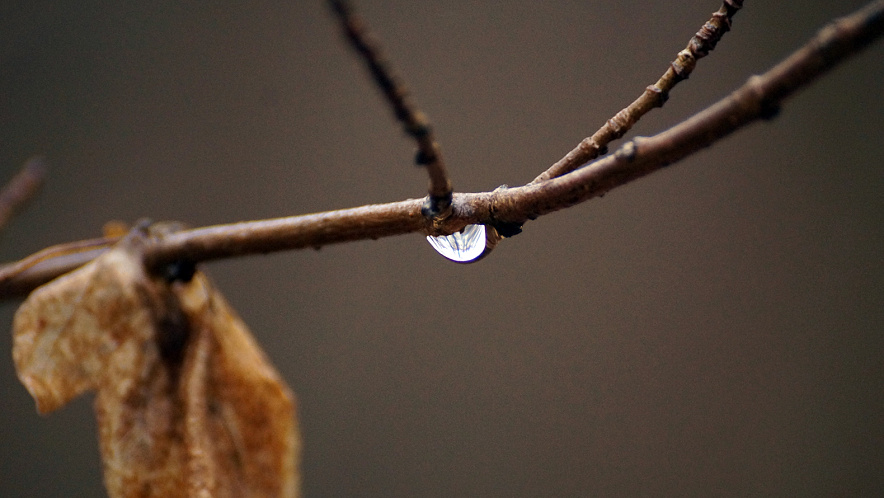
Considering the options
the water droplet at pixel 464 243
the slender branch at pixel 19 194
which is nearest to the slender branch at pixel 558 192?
the water droplet at pixel 464 243

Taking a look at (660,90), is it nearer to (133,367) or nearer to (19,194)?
(133,367)

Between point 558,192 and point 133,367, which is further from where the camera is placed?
point 133,367

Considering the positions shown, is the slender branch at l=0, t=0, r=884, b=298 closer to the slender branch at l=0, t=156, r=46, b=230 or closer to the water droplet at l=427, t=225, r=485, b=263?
the water droplet at l=427, t=225, r=485, b=263

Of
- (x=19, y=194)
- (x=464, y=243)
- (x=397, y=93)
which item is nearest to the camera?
(x=397, y=93)

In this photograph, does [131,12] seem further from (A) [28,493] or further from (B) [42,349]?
(A) [28,493]

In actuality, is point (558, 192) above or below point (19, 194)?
below

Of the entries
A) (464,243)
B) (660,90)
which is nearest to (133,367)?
(464,243)

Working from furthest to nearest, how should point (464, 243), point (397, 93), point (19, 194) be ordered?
point (19, 194) → point (464, 243) → point (397, 93)
